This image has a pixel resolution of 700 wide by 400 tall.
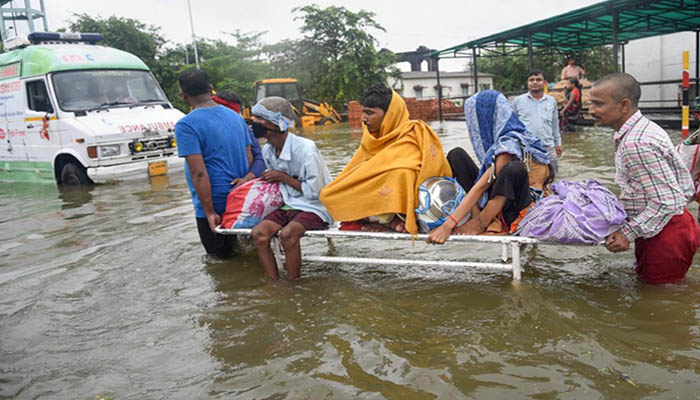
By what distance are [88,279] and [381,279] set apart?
2.51 m

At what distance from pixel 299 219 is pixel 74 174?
729cm

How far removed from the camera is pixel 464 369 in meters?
2.55

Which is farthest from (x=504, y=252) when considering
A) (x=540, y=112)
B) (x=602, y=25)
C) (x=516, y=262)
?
(x=602, y=25)

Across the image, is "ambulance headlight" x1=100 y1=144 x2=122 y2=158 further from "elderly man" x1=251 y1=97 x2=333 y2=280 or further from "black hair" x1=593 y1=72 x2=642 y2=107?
"black hair" x1=593 y1=72 x2=642 y2=107

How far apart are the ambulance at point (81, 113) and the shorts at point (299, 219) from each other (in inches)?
237

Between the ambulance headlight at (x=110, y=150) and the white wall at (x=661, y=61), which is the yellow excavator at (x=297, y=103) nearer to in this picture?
the white wall at (x=661, y=61)

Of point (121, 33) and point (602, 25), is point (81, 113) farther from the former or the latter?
point (121, 33)

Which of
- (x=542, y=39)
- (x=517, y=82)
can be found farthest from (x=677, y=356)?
(x=517, y=82)

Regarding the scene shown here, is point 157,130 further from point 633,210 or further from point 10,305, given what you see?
point 633,210

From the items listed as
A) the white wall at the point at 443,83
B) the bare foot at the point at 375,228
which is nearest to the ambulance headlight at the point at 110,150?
the bare foot at the point at 375,228

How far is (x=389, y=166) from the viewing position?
353 cm

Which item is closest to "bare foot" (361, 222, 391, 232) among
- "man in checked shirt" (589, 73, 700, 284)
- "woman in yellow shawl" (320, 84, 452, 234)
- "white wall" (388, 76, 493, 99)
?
"woman in yellow shawl" (320, 84, 452, 234)

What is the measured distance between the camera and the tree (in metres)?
31.4

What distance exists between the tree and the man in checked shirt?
28900mm
